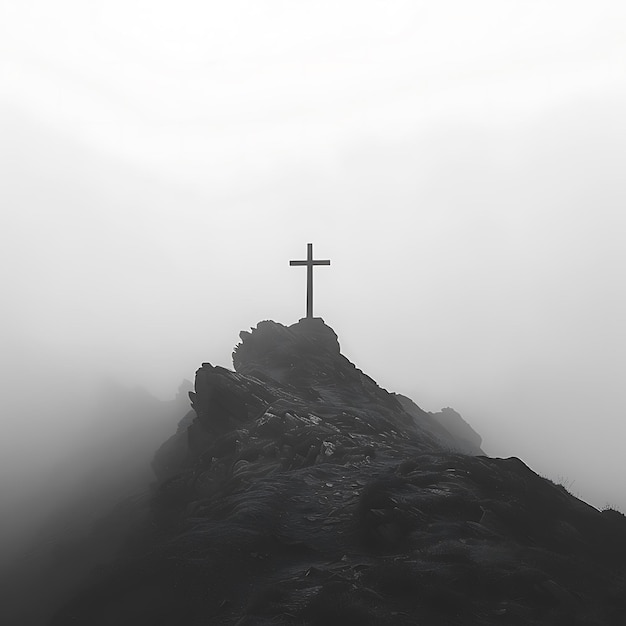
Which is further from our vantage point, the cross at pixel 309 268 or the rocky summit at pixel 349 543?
the cross at pixel 309 268

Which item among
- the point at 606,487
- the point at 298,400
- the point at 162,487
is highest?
the point at 298,400

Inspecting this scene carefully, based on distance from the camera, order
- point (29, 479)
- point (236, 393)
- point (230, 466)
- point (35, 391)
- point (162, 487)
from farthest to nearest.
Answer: point (35, 391) → point (29, 479) → point (236, 393) → point (162, 487) → point (230, 466)

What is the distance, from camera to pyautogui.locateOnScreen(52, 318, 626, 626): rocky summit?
36.6 ft

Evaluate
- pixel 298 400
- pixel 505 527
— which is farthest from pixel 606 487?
pixel 505 527

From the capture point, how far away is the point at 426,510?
1509 centimetres

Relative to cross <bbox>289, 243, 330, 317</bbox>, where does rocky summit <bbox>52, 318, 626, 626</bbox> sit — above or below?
below

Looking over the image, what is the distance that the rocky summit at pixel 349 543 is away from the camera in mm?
11141

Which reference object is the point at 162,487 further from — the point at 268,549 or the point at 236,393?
the point at 268,549

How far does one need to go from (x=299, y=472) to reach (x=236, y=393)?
8.28 meters

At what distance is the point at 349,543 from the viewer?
14180 millimetres

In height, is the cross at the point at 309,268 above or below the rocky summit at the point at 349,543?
above

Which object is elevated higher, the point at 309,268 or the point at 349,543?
the point at 309,268

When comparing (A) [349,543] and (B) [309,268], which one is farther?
(B) [309,268]

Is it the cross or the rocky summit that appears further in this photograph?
the cross
